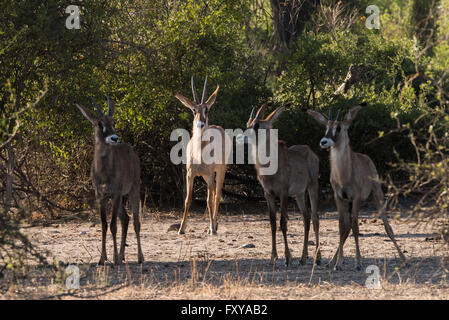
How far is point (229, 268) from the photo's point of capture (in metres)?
8.48

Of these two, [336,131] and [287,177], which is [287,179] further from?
[336,131]

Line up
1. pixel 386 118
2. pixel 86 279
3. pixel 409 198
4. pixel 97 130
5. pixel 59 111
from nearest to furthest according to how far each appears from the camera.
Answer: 1. pixel 86 279
2. pixel 97 130
3. pixel 59 111
4. pixel 386 118
5. pixel 409 198

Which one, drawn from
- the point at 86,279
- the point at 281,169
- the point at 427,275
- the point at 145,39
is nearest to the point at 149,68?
the point at 145,39

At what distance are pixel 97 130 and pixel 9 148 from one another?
1.57 meters

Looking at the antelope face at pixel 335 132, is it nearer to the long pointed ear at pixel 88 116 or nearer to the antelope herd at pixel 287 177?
the antelope herd at pixel 287 177

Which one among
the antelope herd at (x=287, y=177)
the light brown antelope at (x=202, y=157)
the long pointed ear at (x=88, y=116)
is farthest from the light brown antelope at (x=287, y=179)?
the light brown antelope at (x=202, y=157)

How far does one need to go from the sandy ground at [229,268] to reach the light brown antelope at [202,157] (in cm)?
48

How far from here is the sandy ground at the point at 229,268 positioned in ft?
22.6

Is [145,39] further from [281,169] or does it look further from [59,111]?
[281,169]

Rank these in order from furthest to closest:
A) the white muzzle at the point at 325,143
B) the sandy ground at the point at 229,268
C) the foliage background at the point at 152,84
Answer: the foliage background at the point at 152,84
the white muzzle at the point at 325,143
the sandy ground at the point at 229,268

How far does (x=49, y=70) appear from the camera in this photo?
397 inches

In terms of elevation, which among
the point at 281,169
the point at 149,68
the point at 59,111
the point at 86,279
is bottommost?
the point at 86,279

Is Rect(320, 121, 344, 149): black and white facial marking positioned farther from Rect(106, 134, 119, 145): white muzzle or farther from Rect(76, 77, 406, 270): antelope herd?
Rect(106, 134, 119, 145): white muzzle

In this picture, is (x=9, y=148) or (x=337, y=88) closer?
(x=9, y=148)
